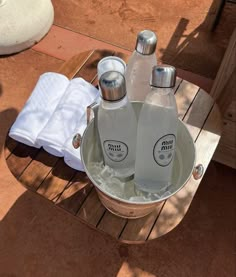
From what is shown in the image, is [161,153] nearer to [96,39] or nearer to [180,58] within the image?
[180,58]

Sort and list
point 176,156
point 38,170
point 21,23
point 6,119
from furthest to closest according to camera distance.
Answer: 1. point 21,23
2. point 6,119
3. point 38,170
4. point 176,156

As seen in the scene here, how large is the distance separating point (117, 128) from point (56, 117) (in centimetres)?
38

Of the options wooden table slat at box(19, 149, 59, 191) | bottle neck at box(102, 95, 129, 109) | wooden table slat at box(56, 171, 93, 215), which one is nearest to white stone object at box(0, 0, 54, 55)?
wooden table slat at box(19, 149, 59, 191)

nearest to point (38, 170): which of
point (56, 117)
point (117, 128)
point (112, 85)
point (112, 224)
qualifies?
point (56, 117)

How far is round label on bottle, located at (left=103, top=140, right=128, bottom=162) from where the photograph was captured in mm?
737

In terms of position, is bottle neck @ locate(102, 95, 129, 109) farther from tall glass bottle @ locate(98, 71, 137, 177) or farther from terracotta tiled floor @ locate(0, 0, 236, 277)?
terracotta tiled floor @ locate(0, 0, 236, 277)

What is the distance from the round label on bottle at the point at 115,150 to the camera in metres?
0.74

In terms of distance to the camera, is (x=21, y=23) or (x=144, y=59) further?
(x=21, y=23)

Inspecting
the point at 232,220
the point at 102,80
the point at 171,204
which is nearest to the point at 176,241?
the point at 232,220

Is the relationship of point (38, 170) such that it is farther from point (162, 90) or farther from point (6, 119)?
point (6, 119)

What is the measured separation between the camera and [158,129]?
68 centimetres

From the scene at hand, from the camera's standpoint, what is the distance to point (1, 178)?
159cm

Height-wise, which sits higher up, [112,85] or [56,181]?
[112,85]

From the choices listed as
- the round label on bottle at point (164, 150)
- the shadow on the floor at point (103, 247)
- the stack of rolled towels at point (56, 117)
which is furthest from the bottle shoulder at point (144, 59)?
the shadow on the floor at point (103, 247)
